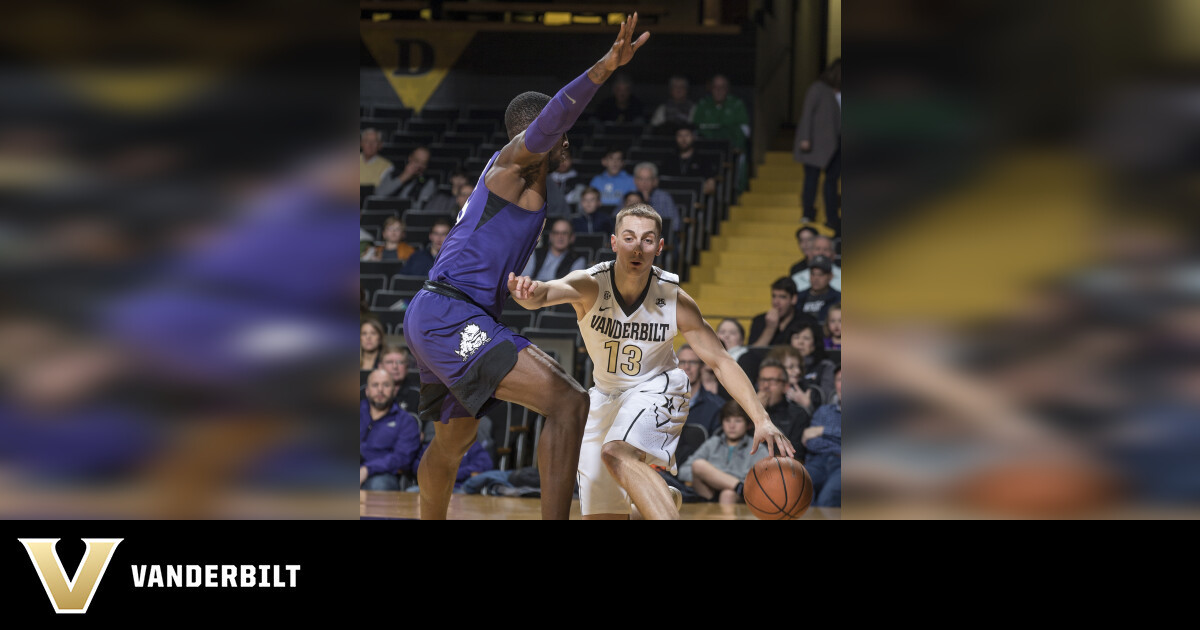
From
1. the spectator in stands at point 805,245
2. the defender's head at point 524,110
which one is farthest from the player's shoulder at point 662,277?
the spectator in stands at point 805,245

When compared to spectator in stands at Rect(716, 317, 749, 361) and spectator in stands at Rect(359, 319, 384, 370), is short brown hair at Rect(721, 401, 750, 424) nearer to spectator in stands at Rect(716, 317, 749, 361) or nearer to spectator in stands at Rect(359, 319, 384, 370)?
spectator in stands at Rect(716, 317, 749, 361)

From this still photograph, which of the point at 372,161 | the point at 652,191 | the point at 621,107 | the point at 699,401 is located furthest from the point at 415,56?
the point at 699,401

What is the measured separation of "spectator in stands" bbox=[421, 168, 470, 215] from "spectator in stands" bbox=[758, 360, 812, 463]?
3858 millimetres

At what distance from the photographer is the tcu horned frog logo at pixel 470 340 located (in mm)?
3891

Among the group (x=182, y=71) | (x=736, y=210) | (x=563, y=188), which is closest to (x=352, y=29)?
(x=182, y=71)

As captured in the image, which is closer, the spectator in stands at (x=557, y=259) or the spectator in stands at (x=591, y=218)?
the spectator in stands at (x=557, y=259)

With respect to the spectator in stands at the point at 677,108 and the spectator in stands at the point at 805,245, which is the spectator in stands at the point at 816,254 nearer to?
the spectator in stands at the point at 805,245

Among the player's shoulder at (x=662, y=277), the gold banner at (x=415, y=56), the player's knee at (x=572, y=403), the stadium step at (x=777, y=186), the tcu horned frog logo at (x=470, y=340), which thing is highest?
the gold banner at (x=415, y=56)

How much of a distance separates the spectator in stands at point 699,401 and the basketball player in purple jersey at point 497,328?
10.7 feet

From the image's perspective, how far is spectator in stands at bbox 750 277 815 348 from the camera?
26.0 ft

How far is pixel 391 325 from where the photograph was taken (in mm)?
8641

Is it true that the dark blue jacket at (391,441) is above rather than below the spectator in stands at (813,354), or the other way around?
below
